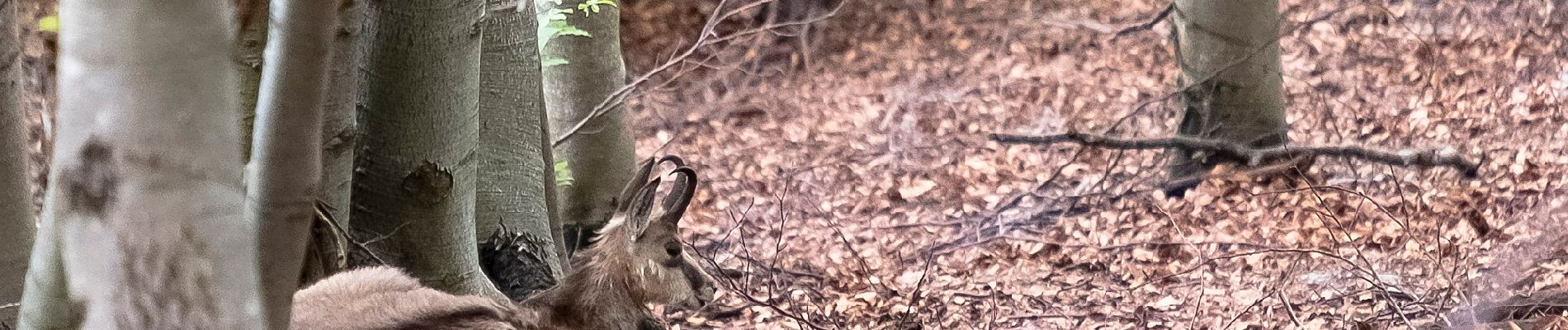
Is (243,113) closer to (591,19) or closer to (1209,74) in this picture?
(591,19)

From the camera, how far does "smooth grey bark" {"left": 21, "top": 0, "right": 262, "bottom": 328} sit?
2422mm

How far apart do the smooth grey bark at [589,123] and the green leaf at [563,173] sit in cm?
7

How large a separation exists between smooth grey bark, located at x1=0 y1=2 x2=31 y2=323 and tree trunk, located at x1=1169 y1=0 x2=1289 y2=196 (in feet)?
23.9

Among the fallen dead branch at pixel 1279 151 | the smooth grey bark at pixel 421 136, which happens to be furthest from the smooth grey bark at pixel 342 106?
the fallen dead branch at pixel 1279 151

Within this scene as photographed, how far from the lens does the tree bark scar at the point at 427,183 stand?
5.36 m

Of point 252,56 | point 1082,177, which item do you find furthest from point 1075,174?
point 252,56

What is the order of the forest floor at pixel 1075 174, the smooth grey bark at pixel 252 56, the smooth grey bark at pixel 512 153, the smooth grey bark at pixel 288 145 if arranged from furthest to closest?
the forest floor at pixel 1075 174, the smooth grey bark at pixel 512 153, the smooth grey bark at pixel 252 56, the smooth grey bark at pixel 288 145

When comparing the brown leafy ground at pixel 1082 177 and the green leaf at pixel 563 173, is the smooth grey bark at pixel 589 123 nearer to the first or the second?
the green leaf at pixel 563 173

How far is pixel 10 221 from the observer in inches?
173

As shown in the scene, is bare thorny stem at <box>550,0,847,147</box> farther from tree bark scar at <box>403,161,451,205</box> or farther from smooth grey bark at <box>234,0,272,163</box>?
smooth grey bark at <box>234,0,272,163</box>

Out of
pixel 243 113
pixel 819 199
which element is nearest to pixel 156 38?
pixel 243 113

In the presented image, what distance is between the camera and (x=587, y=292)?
217 inches

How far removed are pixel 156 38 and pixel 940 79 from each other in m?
12.2

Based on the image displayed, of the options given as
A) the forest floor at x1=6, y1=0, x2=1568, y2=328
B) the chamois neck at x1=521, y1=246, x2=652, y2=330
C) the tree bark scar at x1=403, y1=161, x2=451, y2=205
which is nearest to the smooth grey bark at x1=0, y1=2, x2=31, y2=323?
the tree bark scar at x1=403, y1=161, x2=451, y2=205
